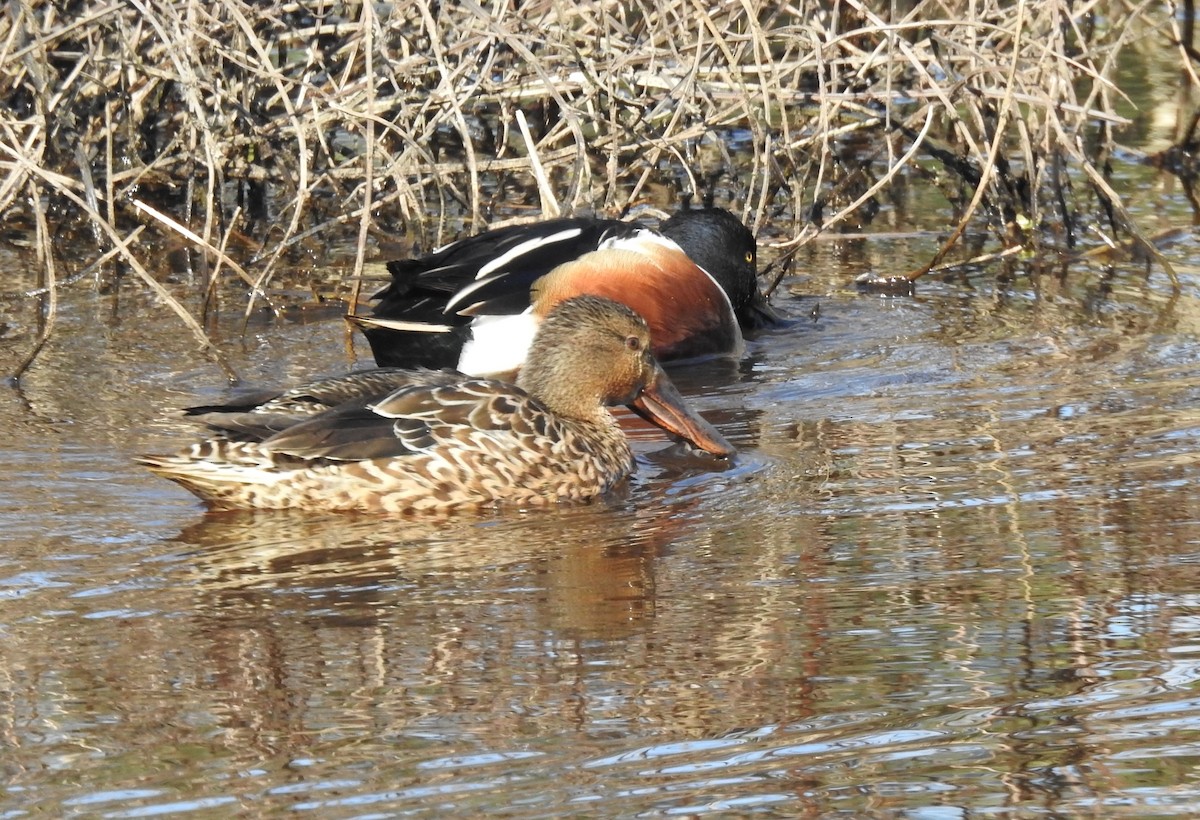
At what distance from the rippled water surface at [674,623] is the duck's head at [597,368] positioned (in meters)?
0.20

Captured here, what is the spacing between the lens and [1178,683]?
12.9 ft

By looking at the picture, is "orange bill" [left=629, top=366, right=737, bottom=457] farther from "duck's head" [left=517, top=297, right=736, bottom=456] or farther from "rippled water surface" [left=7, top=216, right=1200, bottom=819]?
"rippled water surface" [left=7, top=216, right=1200, bottom=819]

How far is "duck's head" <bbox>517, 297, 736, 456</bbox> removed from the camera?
651 centimetres

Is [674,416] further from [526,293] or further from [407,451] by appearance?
[526,293]

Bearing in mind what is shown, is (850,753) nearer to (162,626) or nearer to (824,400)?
(162,626)

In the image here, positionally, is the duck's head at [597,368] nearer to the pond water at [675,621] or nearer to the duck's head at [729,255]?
the pond water at [675,621]

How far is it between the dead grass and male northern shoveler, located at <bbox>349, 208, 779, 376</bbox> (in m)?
0.33

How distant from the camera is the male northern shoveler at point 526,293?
24.6ft

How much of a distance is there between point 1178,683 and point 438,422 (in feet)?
8.80

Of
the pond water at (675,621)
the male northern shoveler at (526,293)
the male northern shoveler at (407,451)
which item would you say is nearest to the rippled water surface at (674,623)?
the pond water at (675,621)

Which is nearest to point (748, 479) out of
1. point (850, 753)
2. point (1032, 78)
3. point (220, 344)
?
point (850, 753)

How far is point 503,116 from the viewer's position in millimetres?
9039

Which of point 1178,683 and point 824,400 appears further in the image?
point 824,400

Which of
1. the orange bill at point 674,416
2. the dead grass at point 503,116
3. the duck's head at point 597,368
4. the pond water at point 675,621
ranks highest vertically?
Result: the dead grass at point 503,116
